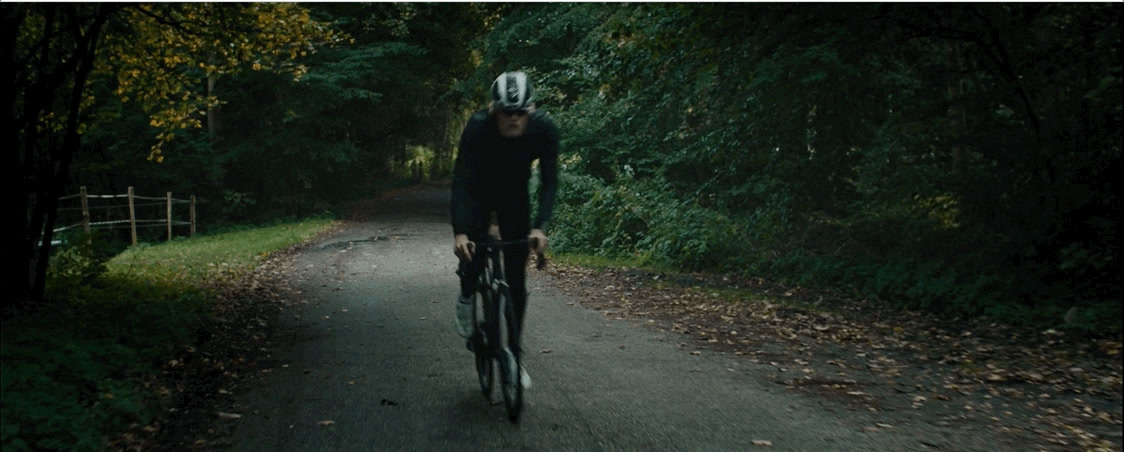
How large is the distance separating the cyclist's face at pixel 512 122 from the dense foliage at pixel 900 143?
5.45 m

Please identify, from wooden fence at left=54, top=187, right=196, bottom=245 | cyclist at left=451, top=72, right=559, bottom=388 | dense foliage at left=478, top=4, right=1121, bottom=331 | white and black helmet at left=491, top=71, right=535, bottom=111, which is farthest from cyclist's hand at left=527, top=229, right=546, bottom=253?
wooden fence at left=54, top=187, right=196, bottom=245

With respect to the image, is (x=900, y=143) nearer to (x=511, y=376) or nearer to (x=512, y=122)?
(x=512, y=122)

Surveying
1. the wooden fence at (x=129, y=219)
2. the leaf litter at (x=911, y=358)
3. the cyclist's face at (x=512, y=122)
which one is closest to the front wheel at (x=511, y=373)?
the cyclist's face at (x=512, y=122)

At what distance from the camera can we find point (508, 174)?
15.4ft

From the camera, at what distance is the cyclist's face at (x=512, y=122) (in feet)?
14.6

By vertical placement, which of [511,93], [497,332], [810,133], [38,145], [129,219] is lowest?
[129,219]

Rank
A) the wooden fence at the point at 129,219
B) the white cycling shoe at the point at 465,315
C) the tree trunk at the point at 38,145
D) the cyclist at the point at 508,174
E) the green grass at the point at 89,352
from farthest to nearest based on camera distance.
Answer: the wooden fence at the point at 129,219 < the tree trunk at the point at 38,145 < the white cycling shoe at the point at 465,315 < the cyclist at the point at 508,174 < the green grass at the point at 89,352

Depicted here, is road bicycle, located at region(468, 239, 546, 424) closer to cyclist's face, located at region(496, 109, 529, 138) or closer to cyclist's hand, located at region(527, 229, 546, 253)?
cyclist's hand, located at region(527, 229, 546, 253)

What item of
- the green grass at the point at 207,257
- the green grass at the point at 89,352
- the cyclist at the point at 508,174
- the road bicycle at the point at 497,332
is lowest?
the green grass at the point at 207,257

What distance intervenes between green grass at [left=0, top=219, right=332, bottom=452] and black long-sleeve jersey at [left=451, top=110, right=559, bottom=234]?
2282 millimetres

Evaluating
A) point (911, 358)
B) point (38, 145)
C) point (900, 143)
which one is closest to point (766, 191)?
point (900, 143)

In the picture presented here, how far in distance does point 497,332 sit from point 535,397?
740 mm

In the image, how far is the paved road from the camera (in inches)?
173

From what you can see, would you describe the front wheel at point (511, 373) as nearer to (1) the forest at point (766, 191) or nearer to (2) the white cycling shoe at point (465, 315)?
(2) the white cycling shoe at point (465, 315)
